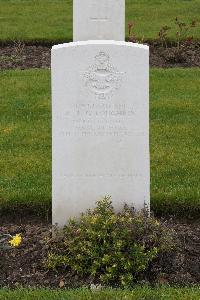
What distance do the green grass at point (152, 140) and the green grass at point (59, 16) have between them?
2.68 m

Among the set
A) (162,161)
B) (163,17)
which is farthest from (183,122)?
(163,17)

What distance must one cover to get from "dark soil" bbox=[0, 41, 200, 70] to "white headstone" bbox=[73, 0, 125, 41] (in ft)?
21.2

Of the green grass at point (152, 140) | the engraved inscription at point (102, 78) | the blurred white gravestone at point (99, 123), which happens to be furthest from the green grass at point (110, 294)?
the green grass at point (152, 140)

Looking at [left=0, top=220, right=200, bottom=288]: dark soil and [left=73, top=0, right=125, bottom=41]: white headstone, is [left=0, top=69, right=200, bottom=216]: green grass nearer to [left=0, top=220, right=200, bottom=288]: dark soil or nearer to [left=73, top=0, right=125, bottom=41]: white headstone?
[left=0, top=220, right=200, bottom=288]: dark soil

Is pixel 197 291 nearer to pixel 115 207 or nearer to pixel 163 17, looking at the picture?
pixel 115 207

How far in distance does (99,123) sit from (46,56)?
7.49 m

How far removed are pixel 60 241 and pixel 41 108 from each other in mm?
4363

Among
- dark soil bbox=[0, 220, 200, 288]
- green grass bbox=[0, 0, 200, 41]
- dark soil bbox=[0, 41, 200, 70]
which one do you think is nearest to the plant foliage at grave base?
dark soil bbox=[0, 220, 200, 288]

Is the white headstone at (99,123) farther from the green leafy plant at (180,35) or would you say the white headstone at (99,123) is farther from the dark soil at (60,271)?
the green leafy plant at (180,35)

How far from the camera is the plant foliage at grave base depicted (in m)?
5.44

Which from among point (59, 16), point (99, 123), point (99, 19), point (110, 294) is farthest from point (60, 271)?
point (59, 16)

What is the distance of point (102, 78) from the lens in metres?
5.82

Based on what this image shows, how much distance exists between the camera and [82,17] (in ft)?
19.8

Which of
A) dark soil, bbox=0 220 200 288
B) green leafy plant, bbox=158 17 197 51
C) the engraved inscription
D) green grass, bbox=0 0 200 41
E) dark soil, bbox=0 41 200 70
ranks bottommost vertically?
dark soil, bbox=0 220 200 288
